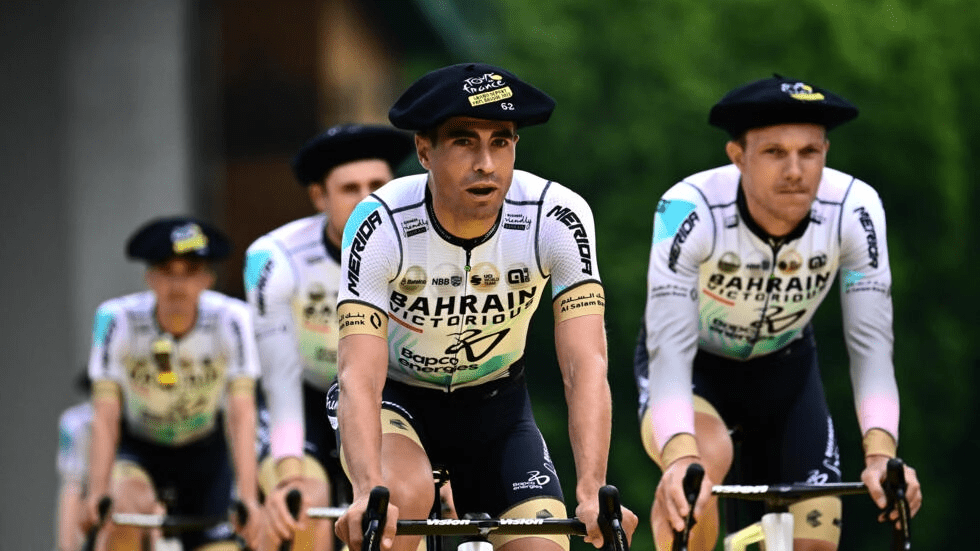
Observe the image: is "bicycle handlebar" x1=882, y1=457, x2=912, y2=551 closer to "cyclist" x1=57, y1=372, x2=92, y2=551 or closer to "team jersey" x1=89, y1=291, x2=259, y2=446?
"team jersey" x1=89, y1=291, x2=259, y2=446

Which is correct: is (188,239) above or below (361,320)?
above

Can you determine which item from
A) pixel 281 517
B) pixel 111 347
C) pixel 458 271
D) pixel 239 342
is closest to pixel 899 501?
pixel 458 271

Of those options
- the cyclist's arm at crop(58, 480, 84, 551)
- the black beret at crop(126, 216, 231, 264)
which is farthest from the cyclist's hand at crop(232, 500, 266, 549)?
the cyclist's arm at crop(58, 480, 84, 551)

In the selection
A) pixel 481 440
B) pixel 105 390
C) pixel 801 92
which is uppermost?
pixel 801 92

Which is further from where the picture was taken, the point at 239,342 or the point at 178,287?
the point at 239,342

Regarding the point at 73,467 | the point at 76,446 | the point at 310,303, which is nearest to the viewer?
the point at 310,303

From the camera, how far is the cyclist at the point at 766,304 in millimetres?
7512

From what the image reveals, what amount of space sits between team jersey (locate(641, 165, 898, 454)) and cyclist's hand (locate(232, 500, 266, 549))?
2570mm

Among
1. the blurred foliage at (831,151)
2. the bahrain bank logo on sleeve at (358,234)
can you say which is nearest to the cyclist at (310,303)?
the bahrain bank logo on sleeve at (358,234)

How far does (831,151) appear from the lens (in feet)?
73.8

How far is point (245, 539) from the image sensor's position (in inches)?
376

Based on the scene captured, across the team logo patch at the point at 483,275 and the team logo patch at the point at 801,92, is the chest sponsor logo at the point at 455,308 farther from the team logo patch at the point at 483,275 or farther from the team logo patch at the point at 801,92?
the team logo patch at the point at 801,92

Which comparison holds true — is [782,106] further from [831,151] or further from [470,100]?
[831,151]

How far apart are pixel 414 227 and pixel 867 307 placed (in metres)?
2.35
